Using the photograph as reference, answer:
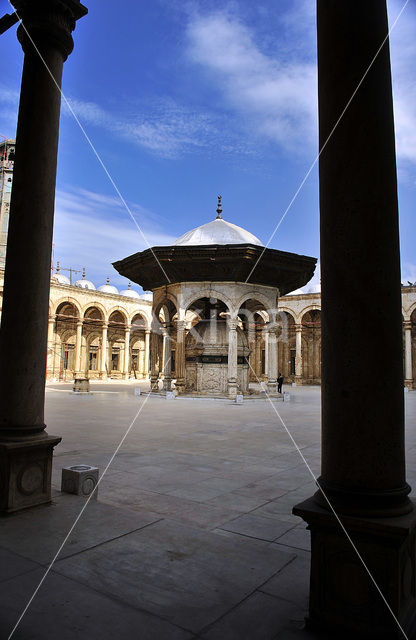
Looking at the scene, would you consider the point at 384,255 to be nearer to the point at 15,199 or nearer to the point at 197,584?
the point at 197,584

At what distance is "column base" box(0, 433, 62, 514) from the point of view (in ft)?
11.2

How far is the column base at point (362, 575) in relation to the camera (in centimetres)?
190

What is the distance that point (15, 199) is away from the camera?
374 cm

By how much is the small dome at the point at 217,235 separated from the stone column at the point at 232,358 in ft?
11.3

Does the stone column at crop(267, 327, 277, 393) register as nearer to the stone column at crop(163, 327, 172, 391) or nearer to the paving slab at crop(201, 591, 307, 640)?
the stone column at crop(163, 327, 172, 391)

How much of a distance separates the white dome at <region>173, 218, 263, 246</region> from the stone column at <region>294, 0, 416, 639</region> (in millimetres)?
15507

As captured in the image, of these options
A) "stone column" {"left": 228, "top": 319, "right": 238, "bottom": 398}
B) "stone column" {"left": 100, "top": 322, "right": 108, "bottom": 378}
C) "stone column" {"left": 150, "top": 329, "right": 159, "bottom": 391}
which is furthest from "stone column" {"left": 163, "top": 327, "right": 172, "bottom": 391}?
"stone column" {"left": 100, "top": 322, "right": 108, "bottom": 378}

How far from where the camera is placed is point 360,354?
6.87 ft

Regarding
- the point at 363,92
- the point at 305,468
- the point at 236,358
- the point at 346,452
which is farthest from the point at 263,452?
the point at 236,358

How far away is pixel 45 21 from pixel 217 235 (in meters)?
14.4

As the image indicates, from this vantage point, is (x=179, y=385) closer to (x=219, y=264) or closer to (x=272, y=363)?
(x=272, y=363)

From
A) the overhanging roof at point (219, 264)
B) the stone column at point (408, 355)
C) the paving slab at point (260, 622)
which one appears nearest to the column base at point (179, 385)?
the overhanging roof at point (219, 264)

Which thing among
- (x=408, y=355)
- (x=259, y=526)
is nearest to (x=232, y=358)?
(x=259, y=526)

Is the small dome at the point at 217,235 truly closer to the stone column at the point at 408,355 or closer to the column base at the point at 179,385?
the column base at the point at 179,385
